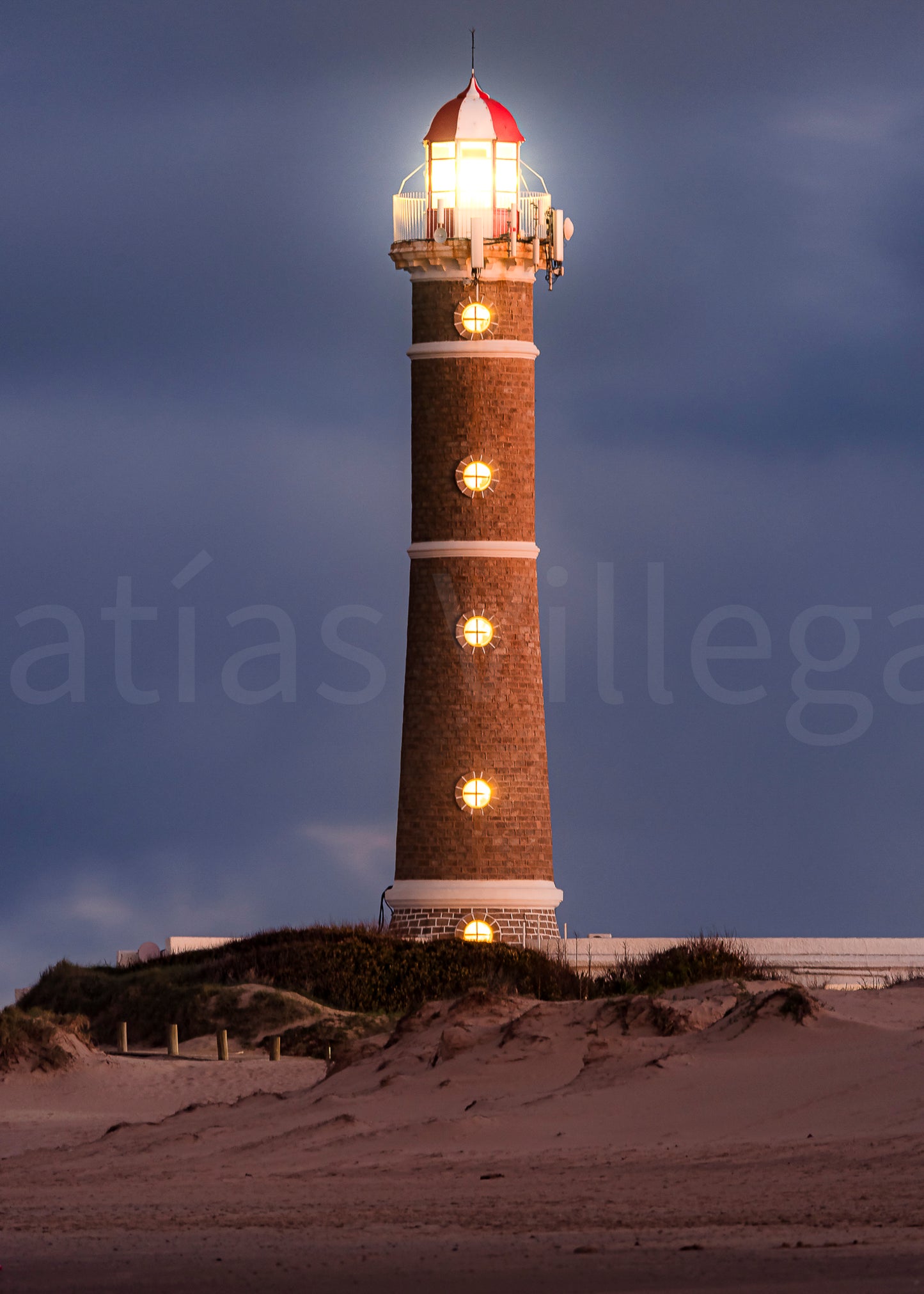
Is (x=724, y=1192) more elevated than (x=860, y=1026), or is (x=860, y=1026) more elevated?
(x=860, y=1026)

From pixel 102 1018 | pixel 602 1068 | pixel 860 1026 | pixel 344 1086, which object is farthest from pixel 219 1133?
pixel 102 1018

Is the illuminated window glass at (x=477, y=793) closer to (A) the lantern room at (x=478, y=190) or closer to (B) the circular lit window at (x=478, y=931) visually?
(B) the circular lit window at (x=478, y=931)

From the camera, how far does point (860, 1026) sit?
16828mm

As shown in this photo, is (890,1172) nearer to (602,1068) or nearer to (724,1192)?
(724,1192)

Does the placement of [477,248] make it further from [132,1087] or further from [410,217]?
[132,1087]

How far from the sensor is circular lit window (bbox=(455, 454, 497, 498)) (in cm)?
3509

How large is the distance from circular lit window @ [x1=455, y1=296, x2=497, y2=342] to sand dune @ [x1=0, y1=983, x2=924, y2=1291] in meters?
16.1

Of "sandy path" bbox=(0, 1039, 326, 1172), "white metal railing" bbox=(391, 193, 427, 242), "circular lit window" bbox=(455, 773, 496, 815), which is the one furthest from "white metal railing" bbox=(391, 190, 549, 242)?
"sandy path" bbox=(0, 1039, 326, 1172)

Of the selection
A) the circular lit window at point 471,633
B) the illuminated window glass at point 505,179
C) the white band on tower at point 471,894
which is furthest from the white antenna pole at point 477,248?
the white band on tower at point 471,894

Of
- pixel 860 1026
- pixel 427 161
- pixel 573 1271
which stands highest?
pixel 427 161

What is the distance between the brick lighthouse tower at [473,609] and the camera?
34750mm

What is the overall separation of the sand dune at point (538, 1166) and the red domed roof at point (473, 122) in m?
18.7

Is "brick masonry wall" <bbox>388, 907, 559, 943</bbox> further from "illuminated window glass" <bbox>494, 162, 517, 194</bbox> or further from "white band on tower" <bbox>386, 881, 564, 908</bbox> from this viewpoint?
"illuminated window glass" <bbox>494, 162, 517, 194</bbox>

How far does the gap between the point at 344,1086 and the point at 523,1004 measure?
8.96ft
